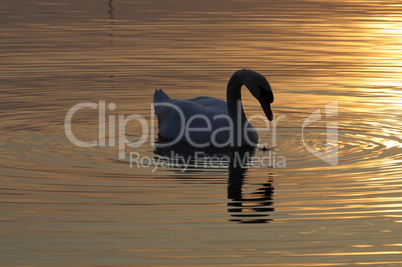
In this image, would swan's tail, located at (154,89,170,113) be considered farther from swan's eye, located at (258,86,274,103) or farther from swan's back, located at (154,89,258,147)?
swan's eye, located at (258,86,274,103)

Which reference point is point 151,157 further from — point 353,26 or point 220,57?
point 353,26

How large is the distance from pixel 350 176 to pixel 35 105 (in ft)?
20.3

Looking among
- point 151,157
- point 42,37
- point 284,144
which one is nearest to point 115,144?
point 151,157

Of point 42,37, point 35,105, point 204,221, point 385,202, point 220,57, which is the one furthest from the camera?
point 42,37

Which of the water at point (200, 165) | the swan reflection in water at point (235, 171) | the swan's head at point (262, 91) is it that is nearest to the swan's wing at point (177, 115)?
the swan reflection in water at point (235, 171)

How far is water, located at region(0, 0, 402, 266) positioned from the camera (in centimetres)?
941

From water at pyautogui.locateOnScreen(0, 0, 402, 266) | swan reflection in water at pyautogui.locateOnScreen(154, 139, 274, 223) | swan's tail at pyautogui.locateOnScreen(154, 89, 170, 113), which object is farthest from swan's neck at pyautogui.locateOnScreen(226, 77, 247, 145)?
swan's tail at pyautogui.locateOnScreen(154, 89, 170, 113)

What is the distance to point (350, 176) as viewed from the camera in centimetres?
1210

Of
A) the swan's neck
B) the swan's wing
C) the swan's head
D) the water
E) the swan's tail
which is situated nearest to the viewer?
the water

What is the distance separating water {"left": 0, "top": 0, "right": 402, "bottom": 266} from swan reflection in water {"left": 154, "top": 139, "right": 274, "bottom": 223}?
1.6 inches

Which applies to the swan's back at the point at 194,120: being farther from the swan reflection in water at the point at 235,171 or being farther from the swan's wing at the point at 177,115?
the swan reflection in water at the point at 235,171

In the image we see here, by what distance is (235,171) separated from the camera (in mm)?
12656

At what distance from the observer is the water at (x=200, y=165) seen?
941 centimetres

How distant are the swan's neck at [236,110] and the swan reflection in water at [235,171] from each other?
0.72 ft
